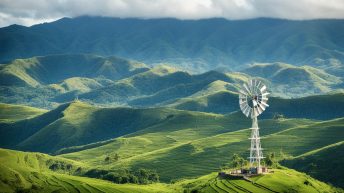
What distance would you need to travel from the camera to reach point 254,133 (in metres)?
193

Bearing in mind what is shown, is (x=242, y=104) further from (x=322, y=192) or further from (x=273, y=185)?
(x=322, y=192)

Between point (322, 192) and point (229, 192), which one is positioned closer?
point (229, 192)

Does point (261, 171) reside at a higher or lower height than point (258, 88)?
lower

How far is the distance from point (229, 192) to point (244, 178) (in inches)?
437

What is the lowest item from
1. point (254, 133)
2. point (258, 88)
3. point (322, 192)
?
point (322, 192)

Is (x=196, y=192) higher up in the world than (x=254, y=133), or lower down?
lower down

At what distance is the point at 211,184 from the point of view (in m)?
195

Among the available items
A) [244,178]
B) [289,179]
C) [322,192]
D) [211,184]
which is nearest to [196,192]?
[211,184]

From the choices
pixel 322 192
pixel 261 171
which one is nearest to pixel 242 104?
pixel 261 171

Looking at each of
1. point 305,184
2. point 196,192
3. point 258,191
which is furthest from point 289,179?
point 196,192

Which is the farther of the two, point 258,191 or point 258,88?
point 258,88

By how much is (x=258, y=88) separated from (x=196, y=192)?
138 feet

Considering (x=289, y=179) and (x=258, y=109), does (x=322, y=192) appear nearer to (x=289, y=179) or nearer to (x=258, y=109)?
(x=289, y=179)

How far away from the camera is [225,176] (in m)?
198
